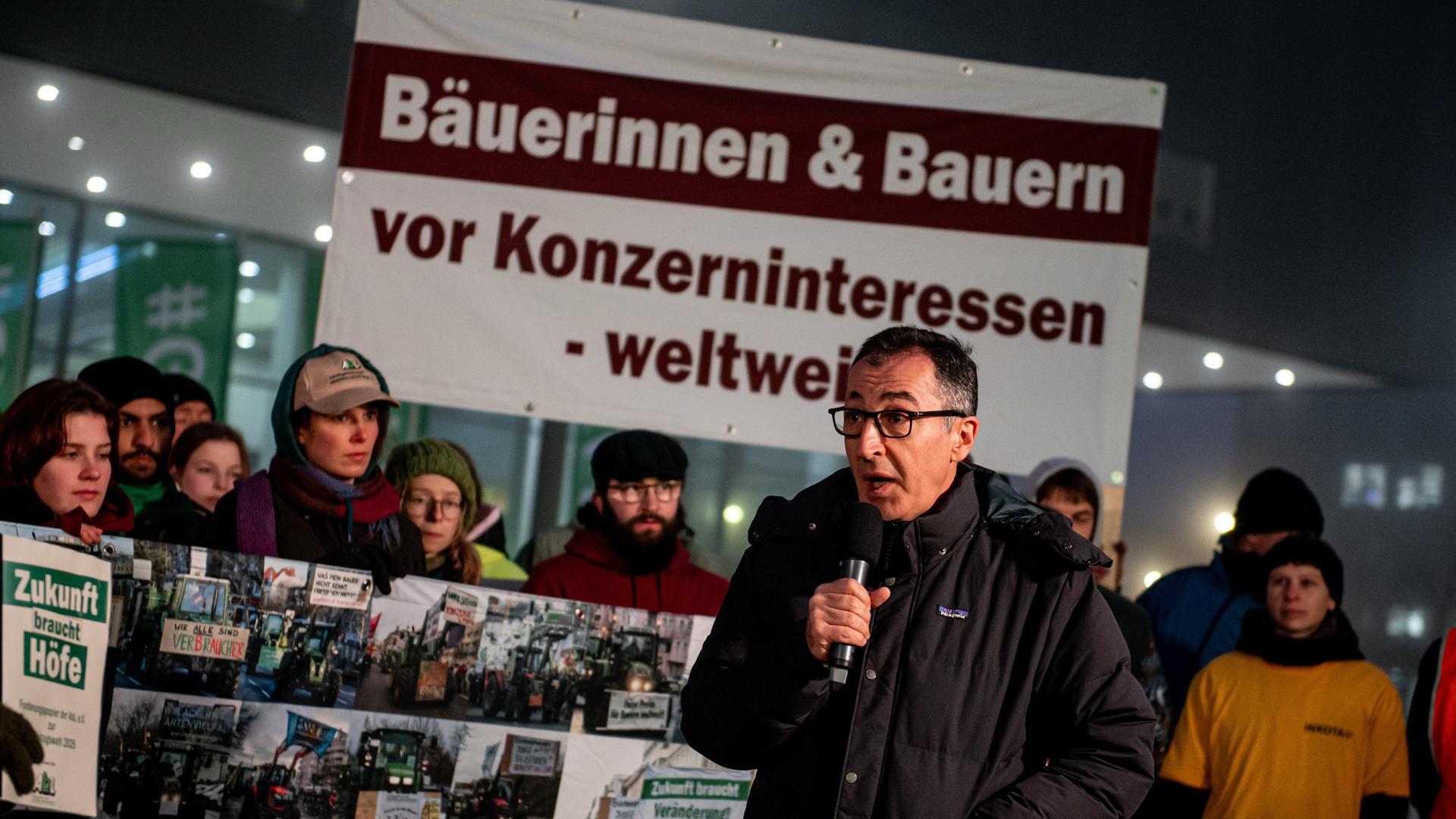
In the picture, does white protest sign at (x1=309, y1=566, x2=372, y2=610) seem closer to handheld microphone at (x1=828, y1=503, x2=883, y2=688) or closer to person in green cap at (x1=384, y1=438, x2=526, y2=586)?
person in green cap at (x1=384, y1=438, x2=526, y2=586)

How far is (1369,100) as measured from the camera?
6.80 m

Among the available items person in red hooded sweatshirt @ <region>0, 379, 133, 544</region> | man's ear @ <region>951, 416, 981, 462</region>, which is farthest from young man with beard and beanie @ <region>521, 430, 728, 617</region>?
man's ear @ <region>951, 416, 981, 462</region>

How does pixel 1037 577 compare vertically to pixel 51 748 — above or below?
above

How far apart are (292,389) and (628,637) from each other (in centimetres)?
105

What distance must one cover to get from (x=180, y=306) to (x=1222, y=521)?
6.17 m

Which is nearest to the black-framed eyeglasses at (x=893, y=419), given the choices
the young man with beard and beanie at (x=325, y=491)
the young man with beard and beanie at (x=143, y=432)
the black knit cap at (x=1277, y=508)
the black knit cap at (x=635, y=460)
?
the young man with beard and beanie at (x=325, y=491)

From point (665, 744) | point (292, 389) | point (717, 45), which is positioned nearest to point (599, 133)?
point (717, 45)

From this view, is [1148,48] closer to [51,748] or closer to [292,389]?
[292,389]

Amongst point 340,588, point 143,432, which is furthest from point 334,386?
point 143,432

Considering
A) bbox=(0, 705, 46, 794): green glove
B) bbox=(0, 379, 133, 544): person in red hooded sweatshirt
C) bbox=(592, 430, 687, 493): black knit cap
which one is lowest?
bbox=(0, 705, 46, 794): green glove

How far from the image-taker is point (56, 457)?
320cm

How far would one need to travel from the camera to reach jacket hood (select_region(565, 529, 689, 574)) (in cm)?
421

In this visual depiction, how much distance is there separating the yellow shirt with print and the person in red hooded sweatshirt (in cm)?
304

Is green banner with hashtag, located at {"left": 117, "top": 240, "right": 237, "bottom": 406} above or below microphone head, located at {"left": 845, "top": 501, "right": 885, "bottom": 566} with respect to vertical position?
above
